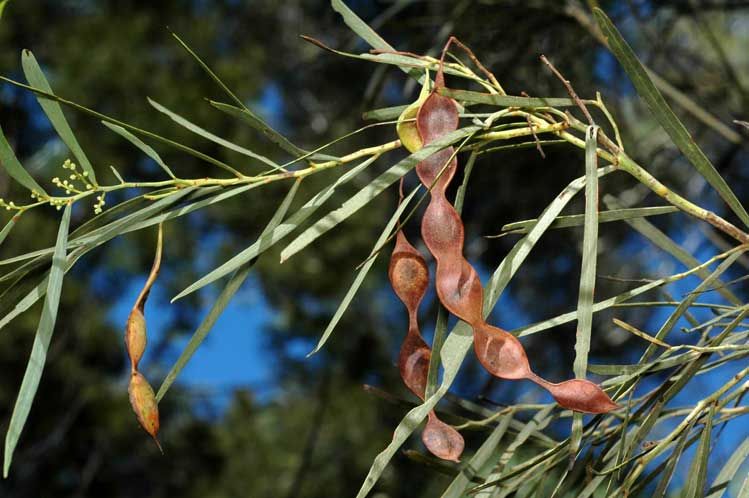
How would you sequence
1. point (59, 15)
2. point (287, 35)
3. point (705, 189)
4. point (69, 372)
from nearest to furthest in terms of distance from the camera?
point (705, 189)
point (69, 372)
point (59, 15)
point (287, 35)

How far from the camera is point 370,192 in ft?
1.37

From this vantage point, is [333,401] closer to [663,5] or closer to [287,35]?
[287,35]

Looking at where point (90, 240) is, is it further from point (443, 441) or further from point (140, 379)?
point (443, 441)

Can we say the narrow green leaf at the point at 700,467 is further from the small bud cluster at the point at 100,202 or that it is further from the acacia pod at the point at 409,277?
the small bud cluster at the point at 100,202

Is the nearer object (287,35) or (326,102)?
(326,102)

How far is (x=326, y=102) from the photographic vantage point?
124 inches

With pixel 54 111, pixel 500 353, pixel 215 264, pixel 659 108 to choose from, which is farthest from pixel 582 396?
pixel 215 264

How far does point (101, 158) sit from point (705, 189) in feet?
4.75

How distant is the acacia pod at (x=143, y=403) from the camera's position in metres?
0.39

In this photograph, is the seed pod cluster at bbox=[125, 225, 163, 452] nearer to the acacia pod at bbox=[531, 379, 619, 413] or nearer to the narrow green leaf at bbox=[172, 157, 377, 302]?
the narrow green leaf at bbox=[172, 157, 377, 302]

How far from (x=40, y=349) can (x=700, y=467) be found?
275 mm

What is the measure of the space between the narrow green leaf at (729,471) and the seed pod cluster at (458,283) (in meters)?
0.13

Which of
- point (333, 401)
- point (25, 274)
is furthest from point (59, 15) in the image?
point (25, 274)

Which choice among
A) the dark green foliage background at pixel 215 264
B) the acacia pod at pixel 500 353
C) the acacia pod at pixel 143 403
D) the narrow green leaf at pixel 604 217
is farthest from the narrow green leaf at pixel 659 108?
the dark green foliage background at pixel 215 264
